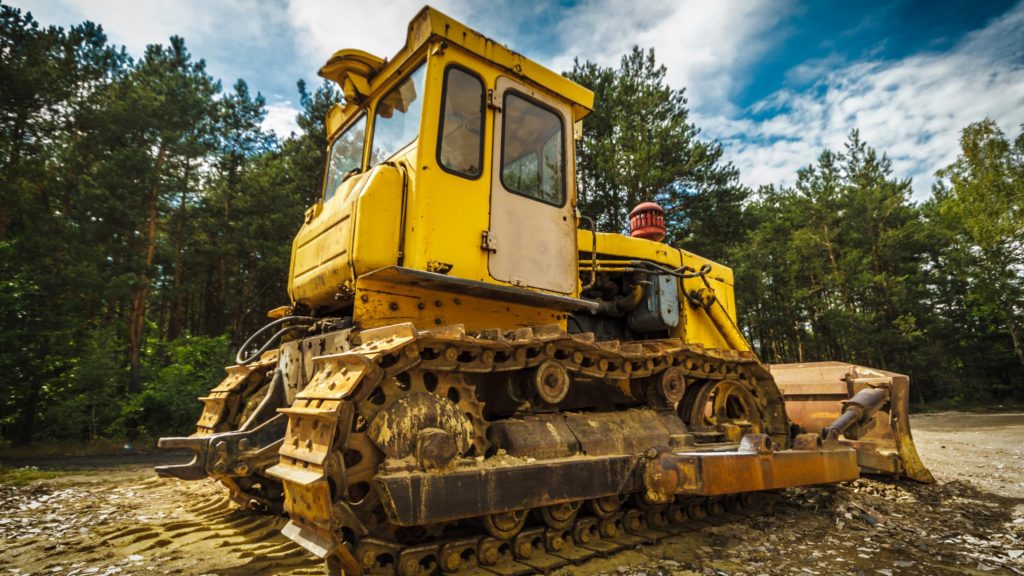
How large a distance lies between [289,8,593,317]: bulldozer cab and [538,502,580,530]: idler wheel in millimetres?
1332

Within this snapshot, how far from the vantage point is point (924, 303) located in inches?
1101

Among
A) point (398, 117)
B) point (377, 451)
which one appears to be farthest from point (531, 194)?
point (377, 451)

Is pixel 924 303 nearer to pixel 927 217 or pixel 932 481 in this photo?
pixel 927 217

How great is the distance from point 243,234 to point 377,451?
20079 mm

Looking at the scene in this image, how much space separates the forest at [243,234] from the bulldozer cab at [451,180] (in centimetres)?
1112

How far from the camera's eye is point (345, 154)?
15.7 ft

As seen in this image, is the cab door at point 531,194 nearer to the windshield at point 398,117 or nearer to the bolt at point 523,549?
the windshield at point 398,117

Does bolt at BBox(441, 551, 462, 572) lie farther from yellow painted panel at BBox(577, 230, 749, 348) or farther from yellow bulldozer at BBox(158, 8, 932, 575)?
yellow painted panel at BBox(577, 230, 749, 348)

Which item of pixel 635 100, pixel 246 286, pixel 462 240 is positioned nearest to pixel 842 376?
pixel 462 240

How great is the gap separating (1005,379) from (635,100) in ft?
92.0

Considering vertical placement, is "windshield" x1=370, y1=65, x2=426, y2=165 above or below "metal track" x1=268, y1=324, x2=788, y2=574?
above

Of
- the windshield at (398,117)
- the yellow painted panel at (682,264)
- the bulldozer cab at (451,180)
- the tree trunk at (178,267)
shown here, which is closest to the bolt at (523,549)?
the bulldozer cab at (451,180)

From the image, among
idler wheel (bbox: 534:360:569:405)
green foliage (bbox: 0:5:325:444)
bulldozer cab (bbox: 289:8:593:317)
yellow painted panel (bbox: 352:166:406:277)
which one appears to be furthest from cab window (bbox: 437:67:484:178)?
green foliage (bbox: 0:5:325:444)

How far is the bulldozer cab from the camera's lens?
10.5 feet
